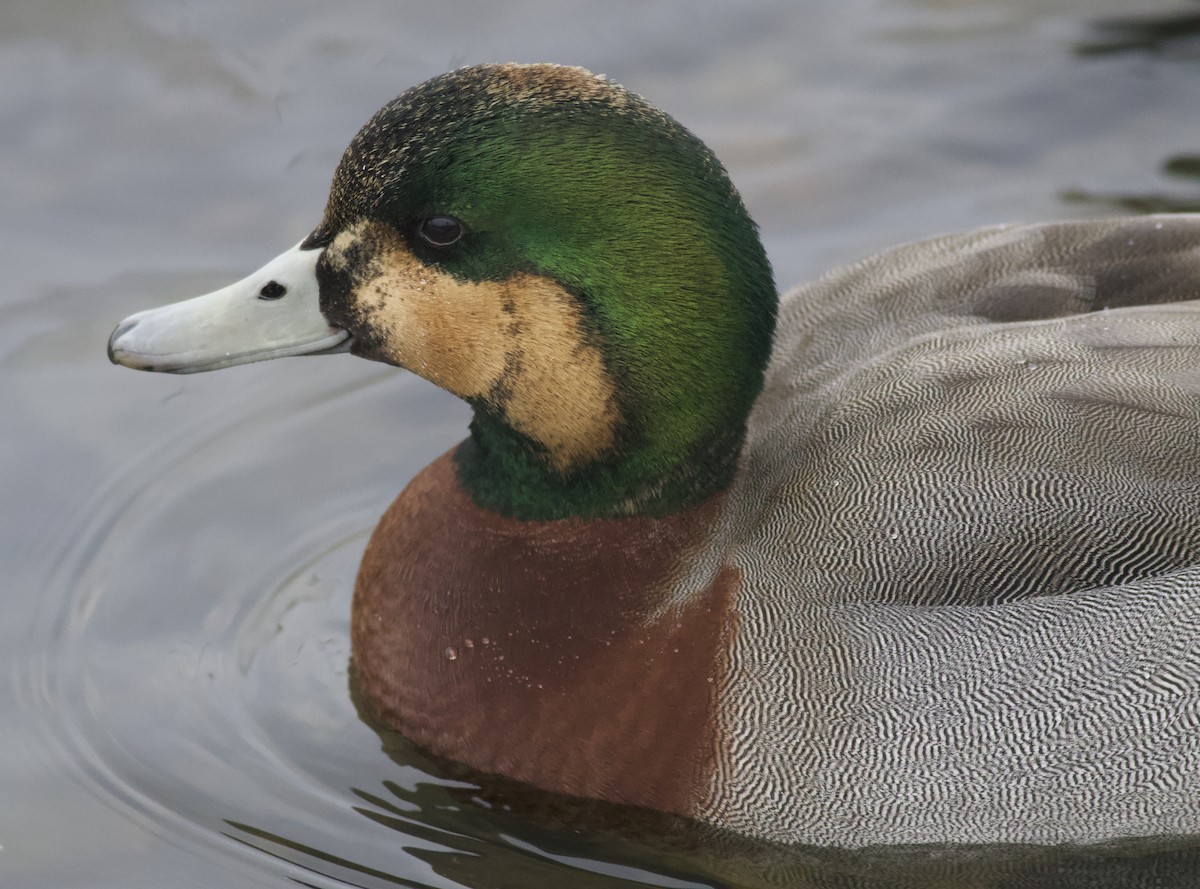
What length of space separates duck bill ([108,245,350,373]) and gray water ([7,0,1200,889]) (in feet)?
3.73

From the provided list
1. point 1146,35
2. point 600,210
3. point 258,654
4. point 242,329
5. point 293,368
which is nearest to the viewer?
point 600,210

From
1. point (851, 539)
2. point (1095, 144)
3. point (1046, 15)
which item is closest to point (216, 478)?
point (851, 539)

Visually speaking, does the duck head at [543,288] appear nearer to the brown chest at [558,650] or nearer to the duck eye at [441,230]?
the duck eye at [441,230]

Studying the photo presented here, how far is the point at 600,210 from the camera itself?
3.95 m

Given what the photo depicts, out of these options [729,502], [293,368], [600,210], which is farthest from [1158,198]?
[600,210]

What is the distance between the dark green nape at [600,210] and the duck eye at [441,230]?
1.0 inches

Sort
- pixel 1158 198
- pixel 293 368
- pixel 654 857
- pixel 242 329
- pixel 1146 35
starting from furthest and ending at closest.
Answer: pixel 1146 35 → pixel 1158 198 → pixel 293 368 → pixel 654 857 → pixel 242 329

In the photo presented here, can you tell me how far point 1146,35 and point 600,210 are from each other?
14.4 feet

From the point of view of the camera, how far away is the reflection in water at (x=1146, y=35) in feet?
24.3

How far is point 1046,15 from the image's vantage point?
761cm

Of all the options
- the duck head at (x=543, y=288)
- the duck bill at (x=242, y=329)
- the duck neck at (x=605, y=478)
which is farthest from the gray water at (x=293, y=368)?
the duck bill at (x=242, y=329)

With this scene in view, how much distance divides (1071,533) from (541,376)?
1.27 m

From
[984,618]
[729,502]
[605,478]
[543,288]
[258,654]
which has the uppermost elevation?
[543,288]

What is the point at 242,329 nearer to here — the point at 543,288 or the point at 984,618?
the point at 543,288
